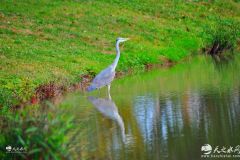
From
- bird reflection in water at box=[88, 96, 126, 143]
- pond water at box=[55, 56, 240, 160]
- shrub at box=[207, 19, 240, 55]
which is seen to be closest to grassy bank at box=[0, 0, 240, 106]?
shrub at box=[207, 19, 240, 55]

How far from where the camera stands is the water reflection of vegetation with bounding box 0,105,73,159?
1479 centimetres

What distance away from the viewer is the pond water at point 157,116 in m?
18.0

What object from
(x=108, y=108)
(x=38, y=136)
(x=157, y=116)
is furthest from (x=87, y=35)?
(x=38, y=136)

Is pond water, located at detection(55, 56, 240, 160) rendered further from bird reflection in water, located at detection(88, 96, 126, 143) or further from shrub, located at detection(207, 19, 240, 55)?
shrub, located at detection(207, 19, 240, 55)

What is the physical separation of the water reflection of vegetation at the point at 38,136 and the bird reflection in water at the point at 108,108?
4.51 metres

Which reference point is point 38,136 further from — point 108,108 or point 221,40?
point 221,40

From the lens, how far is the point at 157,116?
2208 cm

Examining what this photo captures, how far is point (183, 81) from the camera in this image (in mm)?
30109

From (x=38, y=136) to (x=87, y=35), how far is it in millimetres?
25422

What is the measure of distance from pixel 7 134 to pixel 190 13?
3669 centimetres

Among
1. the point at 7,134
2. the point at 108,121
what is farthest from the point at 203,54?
the point at 7,134

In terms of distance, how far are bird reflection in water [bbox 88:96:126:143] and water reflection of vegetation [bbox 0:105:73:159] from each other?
4.51 metres

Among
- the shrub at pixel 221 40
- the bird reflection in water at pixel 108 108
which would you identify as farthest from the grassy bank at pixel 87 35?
the bird reflection in water at pixel 108 108

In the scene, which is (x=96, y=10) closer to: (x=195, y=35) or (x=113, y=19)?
(x=113, y=19)
